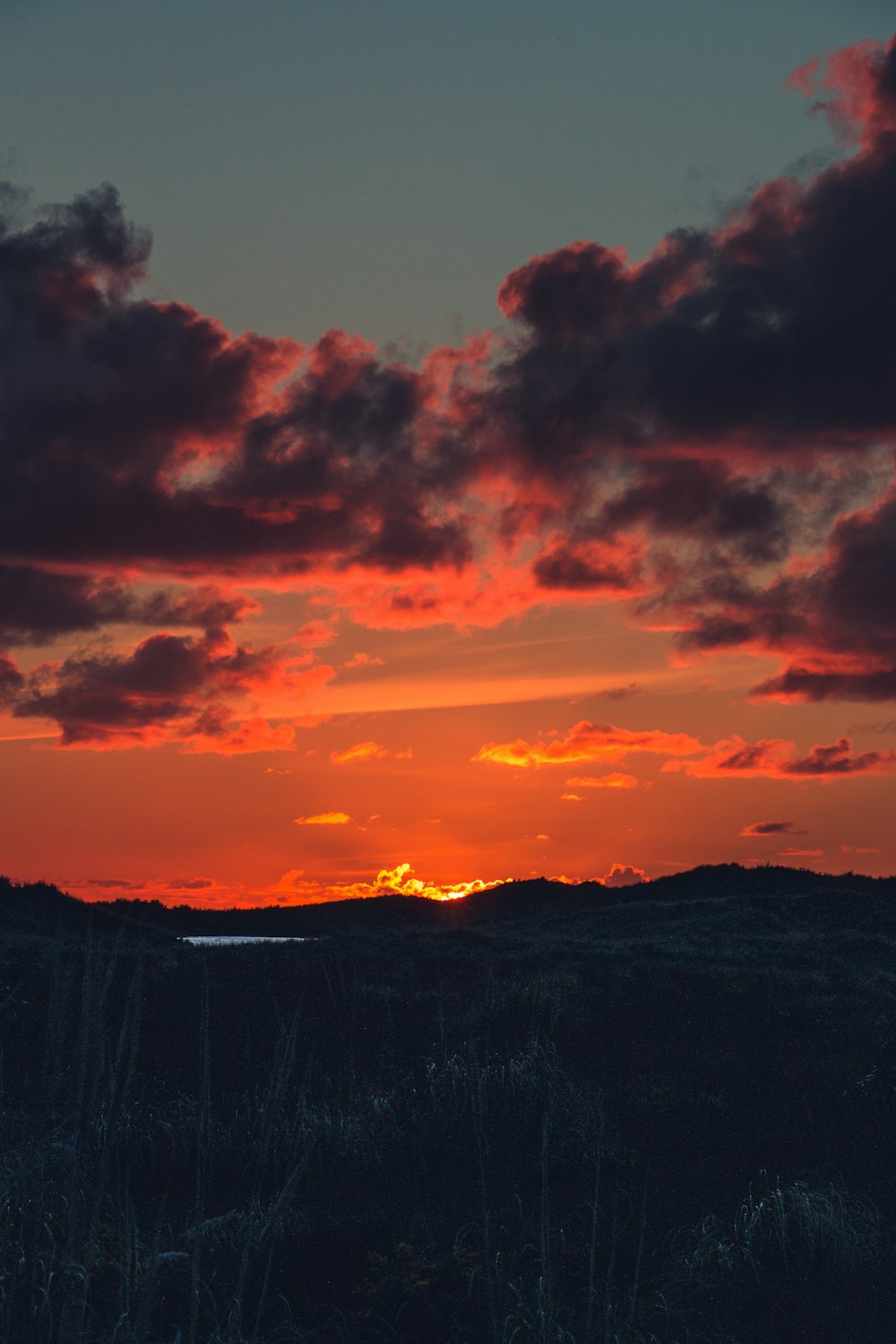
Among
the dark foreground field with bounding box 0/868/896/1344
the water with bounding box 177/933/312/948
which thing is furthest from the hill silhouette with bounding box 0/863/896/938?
the dark foreground field with bounding box 0/868/896/1344

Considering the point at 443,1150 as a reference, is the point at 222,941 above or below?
above

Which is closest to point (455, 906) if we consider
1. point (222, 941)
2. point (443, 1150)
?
point (222, 941)

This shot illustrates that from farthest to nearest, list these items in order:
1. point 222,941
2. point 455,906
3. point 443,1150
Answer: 1. point 455,906
2. point 222,941
3. point 443,1150

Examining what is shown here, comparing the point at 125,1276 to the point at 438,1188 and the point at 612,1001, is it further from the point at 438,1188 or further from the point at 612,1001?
the point at 612,1001

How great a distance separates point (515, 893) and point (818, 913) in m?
13.2

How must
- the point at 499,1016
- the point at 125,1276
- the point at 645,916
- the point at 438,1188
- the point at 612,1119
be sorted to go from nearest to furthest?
the point at 125,1276
the point at 438,1188
the point at 612,1119
the point at 499,1016
the point at 645,916

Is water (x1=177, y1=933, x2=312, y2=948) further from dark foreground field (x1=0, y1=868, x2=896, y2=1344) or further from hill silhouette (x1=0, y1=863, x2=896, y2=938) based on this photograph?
hill silhouette (x1=0, y1=863, x2=896, y2=938)

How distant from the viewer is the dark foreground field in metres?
7.28

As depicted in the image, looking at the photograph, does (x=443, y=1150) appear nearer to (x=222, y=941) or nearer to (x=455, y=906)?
(x=222, y=941)

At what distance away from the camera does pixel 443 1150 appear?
12422mm

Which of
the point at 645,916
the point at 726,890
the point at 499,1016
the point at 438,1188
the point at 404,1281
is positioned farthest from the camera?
the point at 726,890

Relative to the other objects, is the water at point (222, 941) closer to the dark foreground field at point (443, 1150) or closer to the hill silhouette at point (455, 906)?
the dark foreground field at point (443, 1150)

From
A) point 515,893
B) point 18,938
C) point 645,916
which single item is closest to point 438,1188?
point 18,938

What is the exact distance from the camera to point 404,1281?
8.74 m
